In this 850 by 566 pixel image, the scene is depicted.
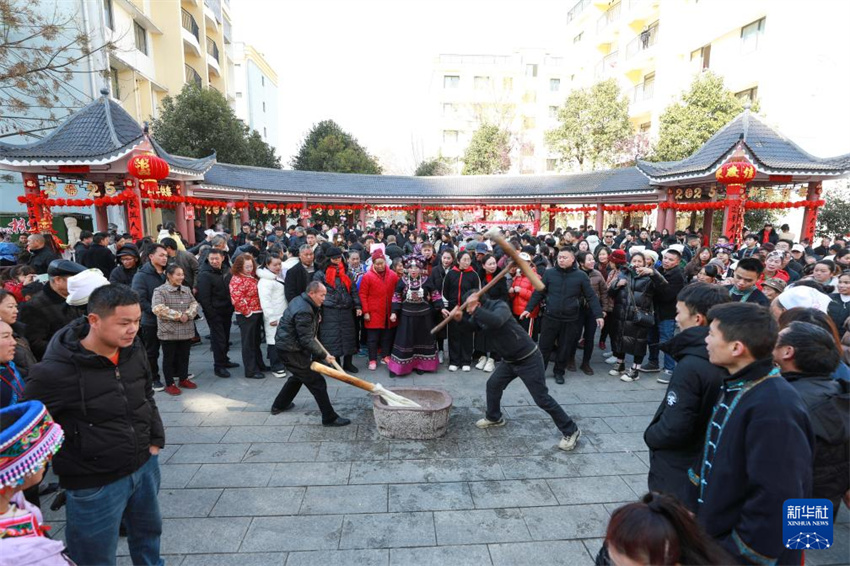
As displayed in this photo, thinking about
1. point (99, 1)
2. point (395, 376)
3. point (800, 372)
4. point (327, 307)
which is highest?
point (99, 1)

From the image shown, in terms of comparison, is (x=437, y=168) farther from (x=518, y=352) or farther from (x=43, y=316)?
(x=43, y=316)

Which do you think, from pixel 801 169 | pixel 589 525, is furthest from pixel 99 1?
pixel 801 169

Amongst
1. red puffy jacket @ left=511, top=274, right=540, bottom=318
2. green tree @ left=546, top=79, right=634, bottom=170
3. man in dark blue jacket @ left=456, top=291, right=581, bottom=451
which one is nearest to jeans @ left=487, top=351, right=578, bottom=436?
man in dark blue jacket @ left=456, top=291, right=581, bottom=451

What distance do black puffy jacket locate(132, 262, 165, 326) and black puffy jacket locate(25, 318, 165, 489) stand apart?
3.24m

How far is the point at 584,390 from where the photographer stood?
556cm

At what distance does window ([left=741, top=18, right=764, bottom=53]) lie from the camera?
1675 cm

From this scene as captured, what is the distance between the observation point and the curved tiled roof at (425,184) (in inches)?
701

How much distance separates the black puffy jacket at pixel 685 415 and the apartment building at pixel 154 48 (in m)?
16.2

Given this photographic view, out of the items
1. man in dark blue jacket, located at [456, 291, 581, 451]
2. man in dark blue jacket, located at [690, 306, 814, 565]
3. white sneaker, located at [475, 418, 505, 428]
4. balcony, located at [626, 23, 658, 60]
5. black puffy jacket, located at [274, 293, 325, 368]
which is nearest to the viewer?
man in dark blue jacket, located at [690, 306, 814, 565]

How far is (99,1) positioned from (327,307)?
623 inches

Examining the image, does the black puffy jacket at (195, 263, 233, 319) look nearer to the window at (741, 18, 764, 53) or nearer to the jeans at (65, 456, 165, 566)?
the jeans at (65, 456, 165, 566)

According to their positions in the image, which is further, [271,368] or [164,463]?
[271,368]

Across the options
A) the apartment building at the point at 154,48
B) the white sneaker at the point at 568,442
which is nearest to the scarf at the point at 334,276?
the white sneaker at the point at 568,442

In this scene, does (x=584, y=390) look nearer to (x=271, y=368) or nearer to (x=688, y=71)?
(x=271, y=368)
